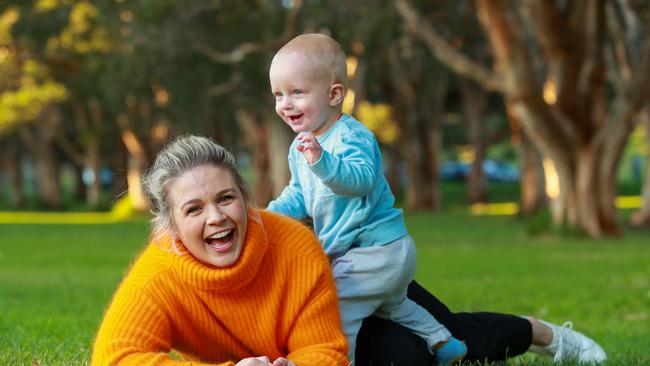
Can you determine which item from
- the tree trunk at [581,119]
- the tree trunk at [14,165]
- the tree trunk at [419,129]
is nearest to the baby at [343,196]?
the tree trunk at [581,119]

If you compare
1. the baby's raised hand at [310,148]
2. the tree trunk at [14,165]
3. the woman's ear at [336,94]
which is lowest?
the tree trunk at [14,165]

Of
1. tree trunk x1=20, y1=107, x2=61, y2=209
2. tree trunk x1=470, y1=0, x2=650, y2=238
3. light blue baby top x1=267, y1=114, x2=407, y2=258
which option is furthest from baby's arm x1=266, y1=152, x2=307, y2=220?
tree trunk x1=20, y1=107, x2=61, y2=209

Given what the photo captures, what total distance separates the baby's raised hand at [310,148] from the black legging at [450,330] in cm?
126

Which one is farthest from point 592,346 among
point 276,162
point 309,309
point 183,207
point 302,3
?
point 276,162

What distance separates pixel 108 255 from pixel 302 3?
910 cm

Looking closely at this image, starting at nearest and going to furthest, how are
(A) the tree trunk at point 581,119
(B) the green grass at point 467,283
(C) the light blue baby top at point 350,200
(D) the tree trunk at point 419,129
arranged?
(C) the light blue baby top at point 350,200 < (B) the green grass at point 467,283 < (A) the tree trunk at point 581,119 < (D) the tree trunk at point 419,129

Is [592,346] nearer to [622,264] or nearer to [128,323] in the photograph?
[128,323]

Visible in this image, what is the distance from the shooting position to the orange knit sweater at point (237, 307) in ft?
15.1

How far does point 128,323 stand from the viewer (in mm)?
4566

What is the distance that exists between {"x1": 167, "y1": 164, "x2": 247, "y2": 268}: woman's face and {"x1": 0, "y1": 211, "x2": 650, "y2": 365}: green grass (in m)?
1.37

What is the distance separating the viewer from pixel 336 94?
514 centimetres

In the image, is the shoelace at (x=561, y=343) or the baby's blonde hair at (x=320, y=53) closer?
the baby's blonde hair at (x=320, y=53)

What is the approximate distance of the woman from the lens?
4.59 m

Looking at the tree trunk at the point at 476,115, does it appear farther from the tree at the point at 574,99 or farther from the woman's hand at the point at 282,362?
the woman's hand at the point at 282,362
